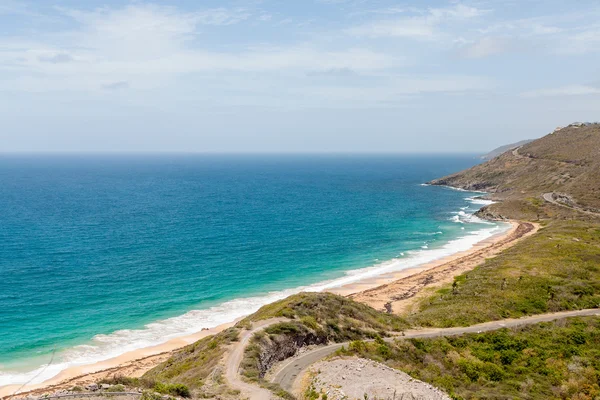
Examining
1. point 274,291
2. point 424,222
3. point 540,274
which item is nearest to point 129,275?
point 274,291

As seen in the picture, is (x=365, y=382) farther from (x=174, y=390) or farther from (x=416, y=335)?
(x=416, y=335)

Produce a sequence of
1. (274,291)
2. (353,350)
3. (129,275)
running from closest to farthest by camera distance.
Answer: (353,350) → (274,291) → (129,275)

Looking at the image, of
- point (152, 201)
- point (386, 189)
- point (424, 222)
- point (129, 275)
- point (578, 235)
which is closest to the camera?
point (129, 275)

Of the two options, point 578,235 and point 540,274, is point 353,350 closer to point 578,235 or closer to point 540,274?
point 540,274

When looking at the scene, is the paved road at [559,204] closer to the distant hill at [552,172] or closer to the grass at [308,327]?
the distant hill at [552,172]

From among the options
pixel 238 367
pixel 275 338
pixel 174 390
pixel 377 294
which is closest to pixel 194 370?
pixel 238 367

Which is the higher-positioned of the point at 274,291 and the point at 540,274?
the point at 540,274
